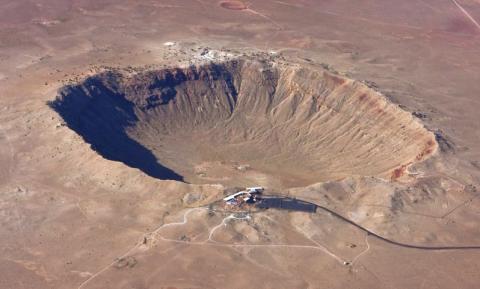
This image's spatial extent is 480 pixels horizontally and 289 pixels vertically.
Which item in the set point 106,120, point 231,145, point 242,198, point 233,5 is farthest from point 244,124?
point 233,5

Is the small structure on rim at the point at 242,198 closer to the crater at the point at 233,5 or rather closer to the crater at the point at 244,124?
the crater at the point at 244,124

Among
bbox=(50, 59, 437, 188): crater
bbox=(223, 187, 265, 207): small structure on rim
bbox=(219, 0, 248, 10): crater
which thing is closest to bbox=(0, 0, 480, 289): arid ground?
bbox=(50, 59, 437, 188): crater

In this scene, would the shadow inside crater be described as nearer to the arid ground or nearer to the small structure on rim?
the arid ground

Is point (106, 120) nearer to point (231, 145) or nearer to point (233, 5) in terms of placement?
point (231, 145)

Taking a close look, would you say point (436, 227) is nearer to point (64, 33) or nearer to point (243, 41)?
point (243, 41)

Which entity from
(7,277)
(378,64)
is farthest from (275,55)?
(7,277)

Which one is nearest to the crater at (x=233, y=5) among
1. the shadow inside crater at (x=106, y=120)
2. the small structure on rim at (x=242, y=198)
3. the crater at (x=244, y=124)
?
the crater at (x=244, y=124)

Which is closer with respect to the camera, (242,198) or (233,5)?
(242,198)
